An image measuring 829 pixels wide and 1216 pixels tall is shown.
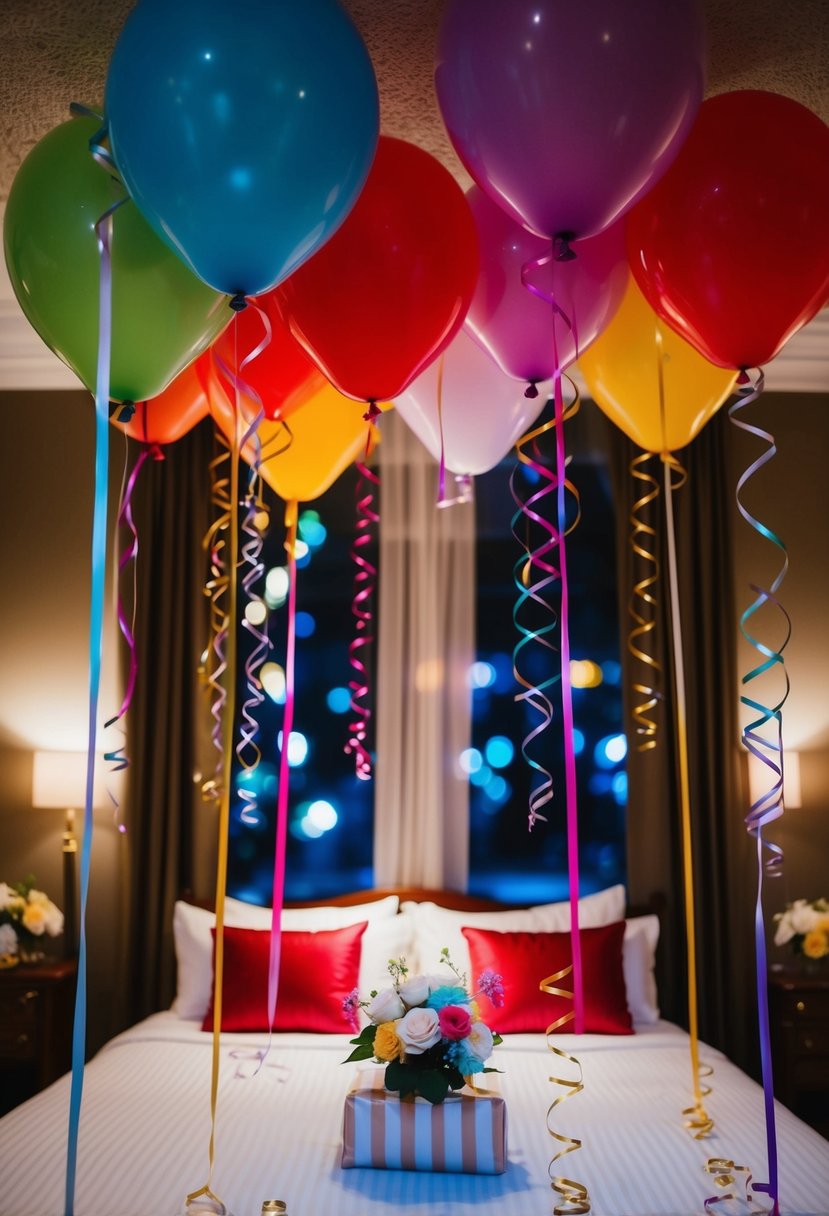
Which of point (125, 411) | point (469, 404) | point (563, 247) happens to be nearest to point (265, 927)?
point (469, 404)

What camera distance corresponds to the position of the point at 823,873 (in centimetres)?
367

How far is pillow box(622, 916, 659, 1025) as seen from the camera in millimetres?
3248

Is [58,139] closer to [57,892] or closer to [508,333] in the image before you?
[508,333]

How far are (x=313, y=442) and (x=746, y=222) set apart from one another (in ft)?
3.79

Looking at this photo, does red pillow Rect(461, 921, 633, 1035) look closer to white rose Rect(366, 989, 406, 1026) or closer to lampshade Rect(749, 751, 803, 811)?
lampshade Rect(749, 751, 803, 811)

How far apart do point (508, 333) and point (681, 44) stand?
1.88 feet

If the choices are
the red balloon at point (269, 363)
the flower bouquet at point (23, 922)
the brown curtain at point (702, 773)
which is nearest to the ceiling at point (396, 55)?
the red balloon at point (269, 363)

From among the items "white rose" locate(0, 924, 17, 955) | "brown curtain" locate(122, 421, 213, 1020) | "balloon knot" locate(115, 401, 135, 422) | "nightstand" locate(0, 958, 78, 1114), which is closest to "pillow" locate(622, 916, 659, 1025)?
"brown curtain" locate(122, 421, 213, 1020)

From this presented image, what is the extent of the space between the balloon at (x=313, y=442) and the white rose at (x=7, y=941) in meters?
1.76

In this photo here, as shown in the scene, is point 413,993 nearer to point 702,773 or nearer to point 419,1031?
point 419,1031

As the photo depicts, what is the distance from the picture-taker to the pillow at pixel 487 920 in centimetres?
329

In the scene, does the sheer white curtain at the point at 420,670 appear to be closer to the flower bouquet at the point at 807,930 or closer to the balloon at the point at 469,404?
the flower bouquet at the point at 807,930

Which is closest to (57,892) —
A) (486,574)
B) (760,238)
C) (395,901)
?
(395,901)

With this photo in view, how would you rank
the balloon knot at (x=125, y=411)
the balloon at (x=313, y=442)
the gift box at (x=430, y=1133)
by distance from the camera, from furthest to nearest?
the balloon at (x=313, y=442) → the gift box at (x=430, y=1133) → the balloon knot at (x=125, y=411)
